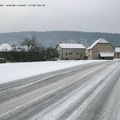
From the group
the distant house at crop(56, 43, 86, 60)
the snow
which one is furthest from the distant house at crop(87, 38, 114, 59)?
the snow


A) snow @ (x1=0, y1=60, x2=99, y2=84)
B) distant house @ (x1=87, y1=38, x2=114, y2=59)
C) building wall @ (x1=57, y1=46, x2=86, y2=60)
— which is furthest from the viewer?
building wall @ (x1=57, y1=46, x2=86, y2=60)

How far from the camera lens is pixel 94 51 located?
151 m

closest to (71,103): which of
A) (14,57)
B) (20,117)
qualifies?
(20,117)

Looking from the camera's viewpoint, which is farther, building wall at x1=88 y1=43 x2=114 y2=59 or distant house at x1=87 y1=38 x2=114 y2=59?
building wall at x1=88 y1=43 x2=114 y2=59

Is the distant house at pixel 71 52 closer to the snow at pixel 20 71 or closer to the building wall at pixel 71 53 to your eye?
the building wall at pixel 71 53

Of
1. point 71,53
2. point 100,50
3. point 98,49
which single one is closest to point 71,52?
point 71,53

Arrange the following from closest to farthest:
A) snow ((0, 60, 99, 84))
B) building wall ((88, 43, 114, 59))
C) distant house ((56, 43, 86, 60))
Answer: snow ((0, 60, 99, 84)), building wall ((88, 43, 114, 59)), distant house ((56, 43, 86, 60))

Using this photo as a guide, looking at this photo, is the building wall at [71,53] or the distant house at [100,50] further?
the building wall at [71,53]

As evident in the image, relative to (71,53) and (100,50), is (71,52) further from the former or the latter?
(100,50)

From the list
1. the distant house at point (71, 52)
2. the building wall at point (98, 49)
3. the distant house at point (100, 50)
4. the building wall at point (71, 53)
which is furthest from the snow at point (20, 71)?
the distant house at point (71, 52)

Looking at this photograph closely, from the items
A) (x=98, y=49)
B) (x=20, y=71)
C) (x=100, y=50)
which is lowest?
(x=100, y=50)

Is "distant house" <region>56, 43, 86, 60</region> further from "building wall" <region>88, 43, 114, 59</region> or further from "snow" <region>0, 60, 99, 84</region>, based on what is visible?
"snow" <region>0, 60, 99, 84</region>

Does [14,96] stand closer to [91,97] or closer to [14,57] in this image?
[91,97]

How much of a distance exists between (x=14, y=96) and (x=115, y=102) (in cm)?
394
